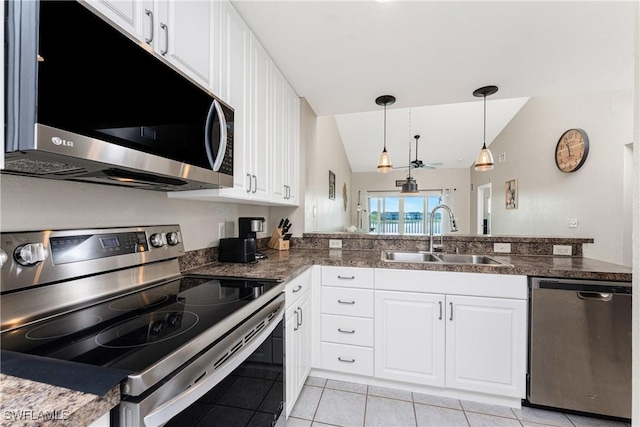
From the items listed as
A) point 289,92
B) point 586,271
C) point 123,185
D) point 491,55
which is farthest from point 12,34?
point 586,271

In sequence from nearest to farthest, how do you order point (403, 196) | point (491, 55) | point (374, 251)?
point (491, 55)
point (374, 251)
point (403, 196)

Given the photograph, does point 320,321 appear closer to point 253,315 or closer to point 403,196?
point 253,315

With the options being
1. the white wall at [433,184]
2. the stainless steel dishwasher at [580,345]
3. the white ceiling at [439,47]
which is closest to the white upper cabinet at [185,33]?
the white ceiling at [439,47]

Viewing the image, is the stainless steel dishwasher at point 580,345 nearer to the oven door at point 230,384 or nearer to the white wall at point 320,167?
the oven door at point 230,384

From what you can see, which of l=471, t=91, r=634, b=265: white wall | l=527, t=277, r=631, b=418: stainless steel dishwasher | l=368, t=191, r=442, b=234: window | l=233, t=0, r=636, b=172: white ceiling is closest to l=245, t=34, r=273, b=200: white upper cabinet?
l=233, t=0, r=636, b=172: white ceiling

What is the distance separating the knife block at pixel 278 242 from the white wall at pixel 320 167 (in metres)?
0.31

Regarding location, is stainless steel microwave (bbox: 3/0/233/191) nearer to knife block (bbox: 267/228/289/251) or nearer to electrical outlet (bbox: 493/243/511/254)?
knife block (bbox: 267/228/289/251)

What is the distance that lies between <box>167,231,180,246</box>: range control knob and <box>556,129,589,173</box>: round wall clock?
392 centimetres

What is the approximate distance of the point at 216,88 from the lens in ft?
4.25

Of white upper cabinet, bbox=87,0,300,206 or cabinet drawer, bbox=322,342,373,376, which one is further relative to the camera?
cabinet drawer, bbox=322,342,373,376

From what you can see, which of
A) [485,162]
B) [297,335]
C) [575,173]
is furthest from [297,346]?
[575,173]

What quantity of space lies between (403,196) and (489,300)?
6565 millimetres

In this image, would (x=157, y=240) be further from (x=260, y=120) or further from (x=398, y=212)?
(x=398, y=212)

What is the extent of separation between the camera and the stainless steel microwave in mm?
582
